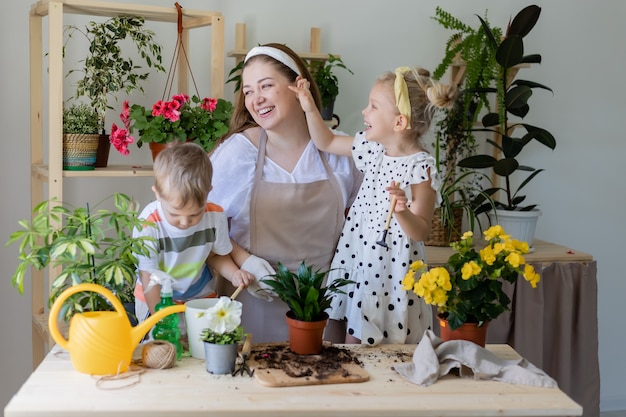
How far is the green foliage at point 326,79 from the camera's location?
3018 millimetres

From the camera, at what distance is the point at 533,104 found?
3633 mm

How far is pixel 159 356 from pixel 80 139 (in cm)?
109

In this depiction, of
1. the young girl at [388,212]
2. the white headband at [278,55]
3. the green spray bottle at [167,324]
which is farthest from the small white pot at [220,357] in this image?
the white headband at [278,55]

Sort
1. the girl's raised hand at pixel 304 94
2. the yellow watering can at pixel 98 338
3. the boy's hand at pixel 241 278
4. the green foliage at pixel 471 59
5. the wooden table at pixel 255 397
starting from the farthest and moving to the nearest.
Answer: the green foliage at pixel 471 59 < the girl's raised hand at pixel 304 94 < the boy's hand at pixel 241 278 < the yellow watering can at pixel 98 338 < the wooden table at pixel 255 397

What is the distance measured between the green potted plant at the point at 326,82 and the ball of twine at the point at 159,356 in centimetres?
156

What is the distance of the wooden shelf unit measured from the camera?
240cm

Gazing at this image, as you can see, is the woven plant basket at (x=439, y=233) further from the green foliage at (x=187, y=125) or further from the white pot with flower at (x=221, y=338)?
the white pot with flower at (x=221, y=338)

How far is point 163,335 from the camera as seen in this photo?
5.79 ft

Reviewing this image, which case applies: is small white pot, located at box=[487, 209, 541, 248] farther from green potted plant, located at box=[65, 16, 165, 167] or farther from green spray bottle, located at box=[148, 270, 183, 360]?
green spray bottle, located at box=[148, 270, 183, 360]

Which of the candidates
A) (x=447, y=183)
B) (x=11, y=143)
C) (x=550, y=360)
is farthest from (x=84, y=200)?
(x=550, y=360)

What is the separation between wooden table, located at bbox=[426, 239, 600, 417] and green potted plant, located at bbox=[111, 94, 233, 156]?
1015 millimetres

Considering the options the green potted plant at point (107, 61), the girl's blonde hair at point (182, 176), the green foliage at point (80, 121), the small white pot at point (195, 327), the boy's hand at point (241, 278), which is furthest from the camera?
the green potted plant at point (107, 61)

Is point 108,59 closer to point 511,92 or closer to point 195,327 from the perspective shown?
point 195,327

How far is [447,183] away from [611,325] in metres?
1.24
